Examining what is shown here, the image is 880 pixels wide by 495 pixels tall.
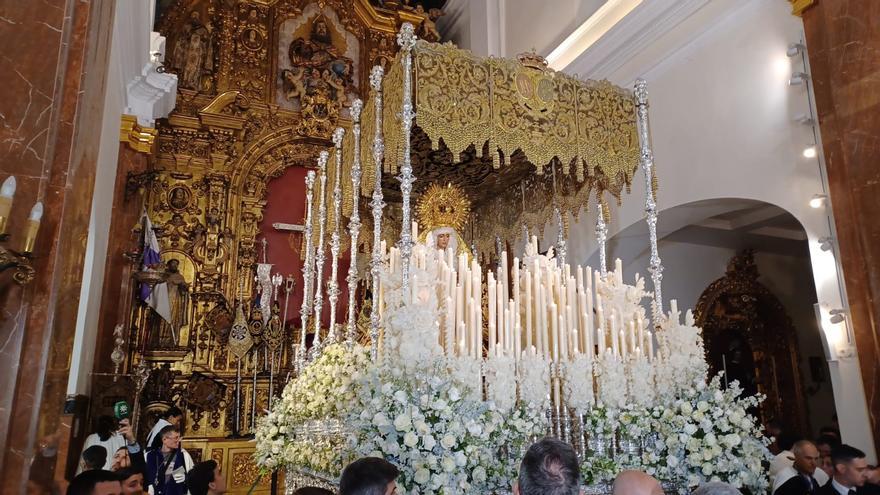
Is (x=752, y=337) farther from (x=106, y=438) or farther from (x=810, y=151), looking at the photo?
(x=106, y=438)

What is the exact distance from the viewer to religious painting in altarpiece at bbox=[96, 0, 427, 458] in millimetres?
9305

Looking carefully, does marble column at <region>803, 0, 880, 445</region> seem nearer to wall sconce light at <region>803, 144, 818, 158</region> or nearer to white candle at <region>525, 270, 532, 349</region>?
wall sconce light at <region>803, 144, 818, 158</region>

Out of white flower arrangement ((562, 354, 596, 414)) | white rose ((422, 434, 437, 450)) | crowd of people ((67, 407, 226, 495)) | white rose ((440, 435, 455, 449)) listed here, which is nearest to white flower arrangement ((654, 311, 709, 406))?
white flower arrangement ((562, 354, 596, 414))

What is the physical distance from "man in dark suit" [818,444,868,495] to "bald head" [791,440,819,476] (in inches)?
16.7

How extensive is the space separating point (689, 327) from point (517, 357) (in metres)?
1.36

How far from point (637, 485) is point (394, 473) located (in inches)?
37.1

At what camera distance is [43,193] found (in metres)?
3.74

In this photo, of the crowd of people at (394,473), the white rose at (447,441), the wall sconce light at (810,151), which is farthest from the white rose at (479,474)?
the wall sconce light at (810,151)

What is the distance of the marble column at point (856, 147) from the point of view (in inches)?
214

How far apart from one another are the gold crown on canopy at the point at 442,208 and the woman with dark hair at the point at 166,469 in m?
3.19

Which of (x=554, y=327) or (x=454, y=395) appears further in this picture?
(x=554, y=327)

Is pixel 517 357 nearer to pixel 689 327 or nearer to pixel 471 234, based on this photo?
pixel 689 327

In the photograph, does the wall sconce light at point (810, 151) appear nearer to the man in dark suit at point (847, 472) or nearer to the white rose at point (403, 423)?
Result: the man in dark suit at point (847, 472)

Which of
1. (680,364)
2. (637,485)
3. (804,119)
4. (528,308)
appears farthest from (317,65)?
(637,485)
